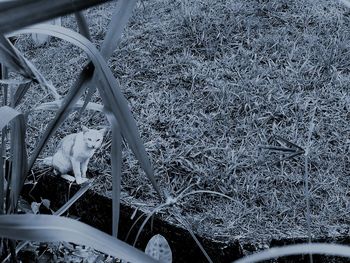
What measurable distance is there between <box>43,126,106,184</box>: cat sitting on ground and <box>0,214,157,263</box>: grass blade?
0.86m

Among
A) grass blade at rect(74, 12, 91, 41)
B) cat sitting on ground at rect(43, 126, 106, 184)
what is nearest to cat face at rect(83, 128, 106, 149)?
cat sitting on ground at rect(43, 126, 106, 184)

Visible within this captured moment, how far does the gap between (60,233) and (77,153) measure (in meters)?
0.89

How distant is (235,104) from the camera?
1874mm

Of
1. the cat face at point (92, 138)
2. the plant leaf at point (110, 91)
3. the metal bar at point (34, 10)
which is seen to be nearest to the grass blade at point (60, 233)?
the plant leaf at point (110, 91)

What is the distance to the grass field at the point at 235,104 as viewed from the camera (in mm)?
1507

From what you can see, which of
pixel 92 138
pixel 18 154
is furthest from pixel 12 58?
pixel 92 138

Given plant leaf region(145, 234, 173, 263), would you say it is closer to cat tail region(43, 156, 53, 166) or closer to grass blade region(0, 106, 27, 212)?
grass blade region(0, 106, 27, 212)

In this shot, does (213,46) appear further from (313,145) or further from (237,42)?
(313,145)

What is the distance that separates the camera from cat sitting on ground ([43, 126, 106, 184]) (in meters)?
1.50

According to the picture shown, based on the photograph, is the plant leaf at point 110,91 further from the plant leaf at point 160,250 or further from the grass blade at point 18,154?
the plant leaf at point 160,250

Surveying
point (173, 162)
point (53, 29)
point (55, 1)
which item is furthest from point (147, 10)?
point (55, 1)

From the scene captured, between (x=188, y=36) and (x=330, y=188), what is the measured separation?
3.32ft

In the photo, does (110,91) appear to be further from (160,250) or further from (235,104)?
(235,104)

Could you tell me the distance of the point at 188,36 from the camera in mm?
2244
